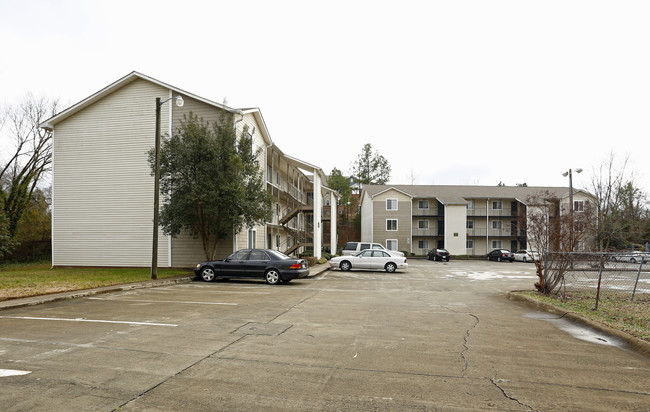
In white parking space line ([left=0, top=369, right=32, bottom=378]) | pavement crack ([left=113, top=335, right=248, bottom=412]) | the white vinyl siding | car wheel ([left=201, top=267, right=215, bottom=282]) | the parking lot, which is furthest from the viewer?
the white vinyl siding

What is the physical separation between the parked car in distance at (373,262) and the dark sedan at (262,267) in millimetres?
8408

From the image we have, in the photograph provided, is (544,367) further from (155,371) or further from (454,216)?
(454,216)

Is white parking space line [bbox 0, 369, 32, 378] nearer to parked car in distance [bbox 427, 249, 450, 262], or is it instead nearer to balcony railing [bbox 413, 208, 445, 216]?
parked car in distance [bbox 427, 249, 450, 262]

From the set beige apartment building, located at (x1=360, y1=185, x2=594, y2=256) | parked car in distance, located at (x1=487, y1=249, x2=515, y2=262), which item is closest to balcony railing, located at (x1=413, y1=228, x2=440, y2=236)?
beige apartment building, located at (x1=360, y1=185, x2=594, y2=256)

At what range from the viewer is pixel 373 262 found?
2494 centimetres

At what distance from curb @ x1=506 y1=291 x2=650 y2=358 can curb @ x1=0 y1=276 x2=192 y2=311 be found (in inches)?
508

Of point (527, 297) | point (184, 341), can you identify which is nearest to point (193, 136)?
point (184, 341)

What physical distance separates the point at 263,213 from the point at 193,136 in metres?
4.89

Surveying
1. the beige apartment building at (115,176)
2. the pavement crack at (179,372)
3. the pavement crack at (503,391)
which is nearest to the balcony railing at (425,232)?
the beige apartment building at (115,176)

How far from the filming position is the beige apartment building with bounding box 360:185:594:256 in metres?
49.6

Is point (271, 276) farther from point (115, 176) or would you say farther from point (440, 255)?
point (440, 255)

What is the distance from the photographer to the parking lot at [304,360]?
14.4 ft

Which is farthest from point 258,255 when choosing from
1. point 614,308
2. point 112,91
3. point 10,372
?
point 112,91

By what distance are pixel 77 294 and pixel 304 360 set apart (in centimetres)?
948
